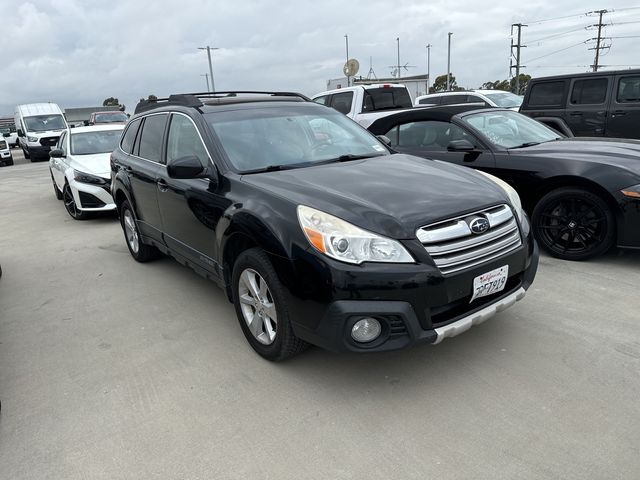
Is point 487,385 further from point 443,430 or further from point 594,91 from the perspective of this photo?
point 594,91

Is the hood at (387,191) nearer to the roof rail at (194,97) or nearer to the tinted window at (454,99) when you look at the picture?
the roof rail at (194,97)

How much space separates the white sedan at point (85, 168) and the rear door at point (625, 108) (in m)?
8.40

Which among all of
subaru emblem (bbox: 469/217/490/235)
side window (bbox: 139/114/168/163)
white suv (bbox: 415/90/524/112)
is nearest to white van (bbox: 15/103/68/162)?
white suv (bbox: 415/90/524/112)

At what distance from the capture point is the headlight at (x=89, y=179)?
7.85 metres

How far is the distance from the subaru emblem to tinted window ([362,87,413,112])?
823cm

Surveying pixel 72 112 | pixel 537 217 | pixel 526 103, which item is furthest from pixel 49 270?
pixel 72 112

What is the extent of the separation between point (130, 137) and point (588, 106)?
7.48m

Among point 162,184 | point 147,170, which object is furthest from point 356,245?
point 147,170

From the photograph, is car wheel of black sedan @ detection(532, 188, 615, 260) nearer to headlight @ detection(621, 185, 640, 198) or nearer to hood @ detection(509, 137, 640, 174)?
headlight @ detection(621, 185, 640, 198)

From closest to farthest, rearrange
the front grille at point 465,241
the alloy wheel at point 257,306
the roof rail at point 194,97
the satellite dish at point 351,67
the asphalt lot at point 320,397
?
1. the asphalt lot at point 320,397
2. the front grille at point 465,241
3. the alloy wheel at point 257,306
4. the roof rail at point 194,97
5. the satellite dish at point 351,67

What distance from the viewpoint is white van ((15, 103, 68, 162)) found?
71.7ft

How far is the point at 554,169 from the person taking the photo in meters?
4.72

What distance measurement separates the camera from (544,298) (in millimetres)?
3918

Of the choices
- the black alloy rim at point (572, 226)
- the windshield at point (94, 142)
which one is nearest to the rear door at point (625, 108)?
the black alloy rim at point (572, 226)
